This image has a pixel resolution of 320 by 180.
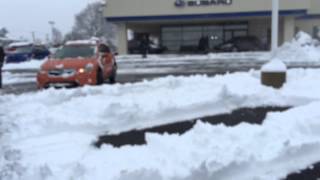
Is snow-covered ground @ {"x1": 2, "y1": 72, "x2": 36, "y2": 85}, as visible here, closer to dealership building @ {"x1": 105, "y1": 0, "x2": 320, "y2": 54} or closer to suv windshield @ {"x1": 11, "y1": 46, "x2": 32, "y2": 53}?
suv windshield @ {"x1": 11, "y1": 46, "x2": 32, "y2": 53}

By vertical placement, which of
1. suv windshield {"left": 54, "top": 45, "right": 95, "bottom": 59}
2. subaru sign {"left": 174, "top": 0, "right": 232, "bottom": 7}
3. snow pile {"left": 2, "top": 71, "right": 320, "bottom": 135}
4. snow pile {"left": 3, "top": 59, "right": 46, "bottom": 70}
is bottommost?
snow pile {"left": 3, "top": 59, "right": 46, "bottom": 70}

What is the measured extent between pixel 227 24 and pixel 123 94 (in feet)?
136

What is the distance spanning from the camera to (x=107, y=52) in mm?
21703

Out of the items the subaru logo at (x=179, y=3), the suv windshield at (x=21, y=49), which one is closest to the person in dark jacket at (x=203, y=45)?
the subaru logo at (x=179, y=3)

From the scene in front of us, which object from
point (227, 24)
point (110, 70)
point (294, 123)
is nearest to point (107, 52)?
point (110, 70)

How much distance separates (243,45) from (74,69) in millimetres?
34363

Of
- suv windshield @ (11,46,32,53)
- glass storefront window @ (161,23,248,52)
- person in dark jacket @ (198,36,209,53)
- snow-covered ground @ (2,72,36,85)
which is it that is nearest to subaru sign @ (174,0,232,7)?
person in dark jacket @ (198,36,209,53)

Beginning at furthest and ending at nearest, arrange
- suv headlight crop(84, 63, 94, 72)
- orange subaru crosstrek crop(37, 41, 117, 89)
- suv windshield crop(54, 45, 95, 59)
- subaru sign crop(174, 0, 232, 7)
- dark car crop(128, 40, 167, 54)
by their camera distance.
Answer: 1. dark car crop(128, 40, 167, 54)
2. subaru sign crop(174, 0, 232, 7)
3. suv windshield crop(54, 45, 95, 59)
4. suv headlight crop(84, 63, 94, 72)
5. orange subaru crosstrek crop(37, 41, 117, 89)

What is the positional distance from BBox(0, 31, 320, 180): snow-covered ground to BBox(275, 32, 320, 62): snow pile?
74.9 feet

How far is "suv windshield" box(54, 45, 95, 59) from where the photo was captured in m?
20.1

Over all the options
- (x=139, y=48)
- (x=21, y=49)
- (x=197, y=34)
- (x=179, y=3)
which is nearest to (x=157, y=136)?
(x=21, y=49)

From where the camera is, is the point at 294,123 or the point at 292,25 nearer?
the point at 294,123

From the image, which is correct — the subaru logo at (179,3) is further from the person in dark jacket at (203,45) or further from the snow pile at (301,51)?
the snow pile at (301,51)

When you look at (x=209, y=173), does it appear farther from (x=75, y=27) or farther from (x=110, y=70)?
(x=75, y=27)
